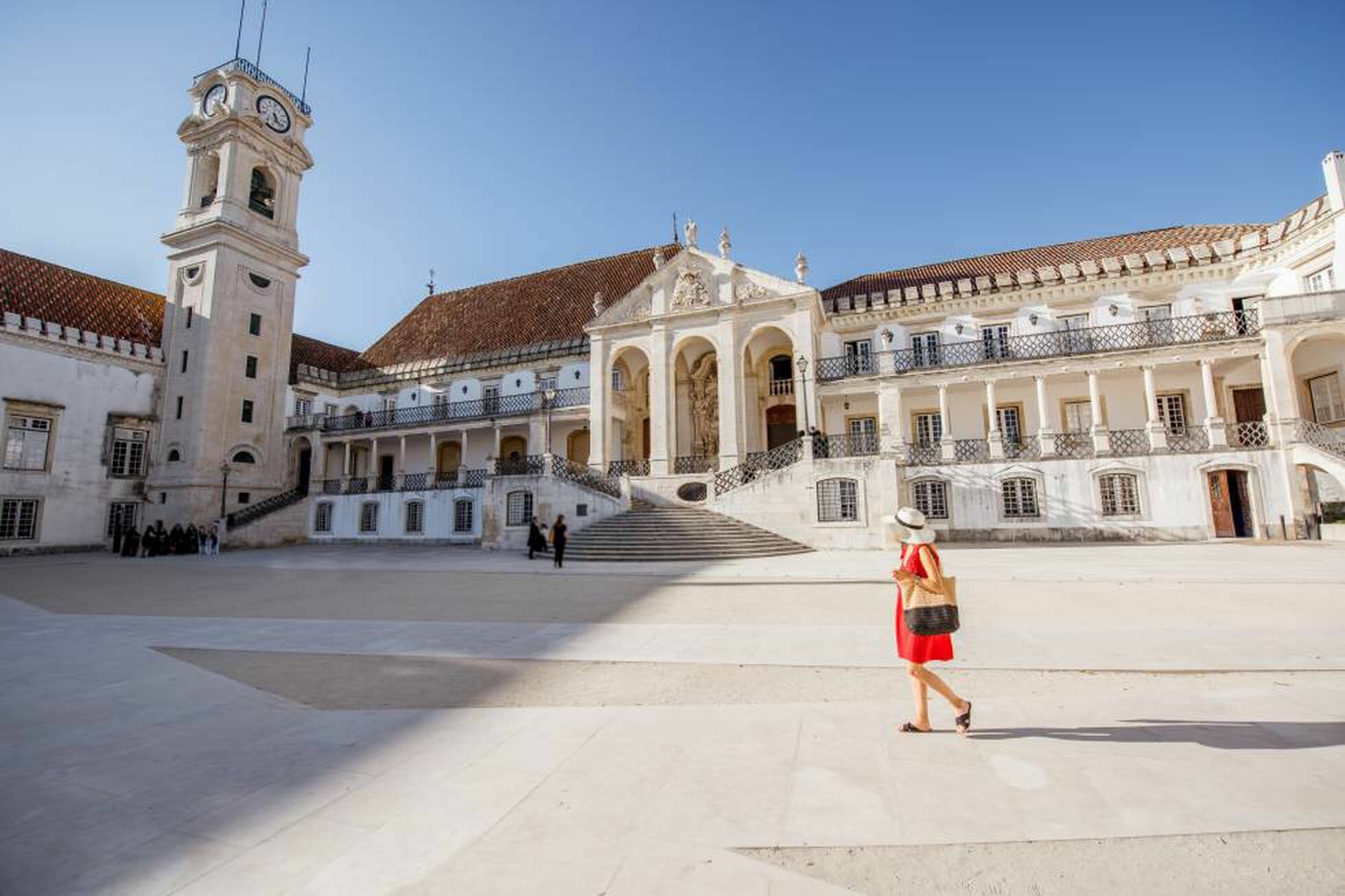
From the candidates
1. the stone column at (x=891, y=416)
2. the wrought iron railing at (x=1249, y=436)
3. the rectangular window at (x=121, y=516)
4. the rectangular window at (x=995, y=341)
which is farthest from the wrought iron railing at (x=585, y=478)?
the rectangular window at (x=121, y=516)

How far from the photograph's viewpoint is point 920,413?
24.6 metres

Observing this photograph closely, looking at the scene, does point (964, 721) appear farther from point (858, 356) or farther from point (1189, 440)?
point (858, 356)

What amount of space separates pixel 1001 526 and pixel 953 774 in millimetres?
19831

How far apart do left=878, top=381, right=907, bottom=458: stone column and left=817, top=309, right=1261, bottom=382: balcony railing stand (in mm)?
717

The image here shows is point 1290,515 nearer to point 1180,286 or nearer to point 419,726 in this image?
point 1180,286

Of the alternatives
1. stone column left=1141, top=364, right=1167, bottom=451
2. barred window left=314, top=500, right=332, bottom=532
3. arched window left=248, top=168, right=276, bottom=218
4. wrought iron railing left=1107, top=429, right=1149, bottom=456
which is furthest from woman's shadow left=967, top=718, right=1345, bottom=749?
arched window left=248, top=168, right=276, bottom=218

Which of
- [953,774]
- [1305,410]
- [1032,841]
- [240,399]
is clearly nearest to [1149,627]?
[953,774]

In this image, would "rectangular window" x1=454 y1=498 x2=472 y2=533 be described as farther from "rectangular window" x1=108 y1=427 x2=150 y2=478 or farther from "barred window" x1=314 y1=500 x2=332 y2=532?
"rectangular window" x1=108 y1=427 x2=150 y2=478

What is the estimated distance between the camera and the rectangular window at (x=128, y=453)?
27828mm

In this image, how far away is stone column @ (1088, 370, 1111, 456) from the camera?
65.2ft

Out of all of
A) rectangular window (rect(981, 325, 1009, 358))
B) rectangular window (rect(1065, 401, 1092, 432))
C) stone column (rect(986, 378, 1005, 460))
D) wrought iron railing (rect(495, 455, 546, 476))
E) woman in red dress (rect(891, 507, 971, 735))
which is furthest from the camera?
rectangular window (rect(981, 325, 1009, 358))

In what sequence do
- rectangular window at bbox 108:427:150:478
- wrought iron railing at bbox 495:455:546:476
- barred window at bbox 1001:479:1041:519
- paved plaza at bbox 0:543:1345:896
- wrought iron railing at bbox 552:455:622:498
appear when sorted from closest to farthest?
1. paved plaza at bbox 0:543:1345:896
2. barred window at bbox 1001:479:1041:519
3. wrought iron railing at bbox 552:455:622:498
4. wrought iron railing at bbox 495:455:546:476
5. rectangular window at bbox 108:427:150:478

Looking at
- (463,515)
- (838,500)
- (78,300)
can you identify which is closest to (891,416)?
(838,500)

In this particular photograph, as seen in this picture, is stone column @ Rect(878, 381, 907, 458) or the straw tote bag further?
stone column @ Rect(878, 381, 907, 458)
